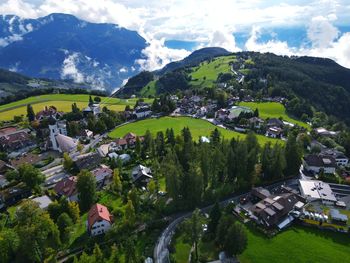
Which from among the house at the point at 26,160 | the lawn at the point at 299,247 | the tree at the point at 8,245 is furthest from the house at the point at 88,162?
the lawn at the point at 299,247

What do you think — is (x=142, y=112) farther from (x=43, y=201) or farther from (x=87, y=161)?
(x=43, y=201)

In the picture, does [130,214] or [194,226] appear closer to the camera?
[194,226]

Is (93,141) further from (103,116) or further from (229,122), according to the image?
(229,122)

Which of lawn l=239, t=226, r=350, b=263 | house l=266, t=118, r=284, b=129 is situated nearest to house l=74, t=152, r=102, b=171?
lawn l=239, t=226, r=350, b=263

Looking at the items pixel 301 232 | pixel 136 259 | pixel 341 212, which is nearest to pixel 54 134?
pixel 136 259

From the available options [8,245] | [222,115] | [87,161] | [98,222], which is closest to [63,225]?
[98,222]

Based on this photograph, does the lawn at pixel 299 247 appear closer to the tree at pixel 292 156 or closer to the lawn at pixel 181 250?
the lawn at pixel 181 250
